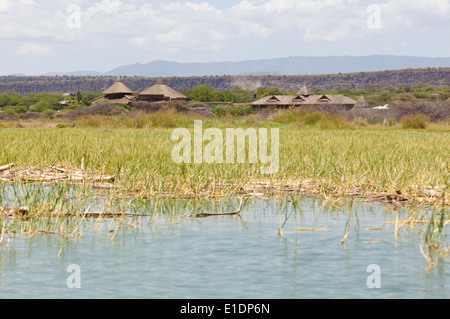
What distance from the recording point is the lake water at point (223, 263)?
14.3ft

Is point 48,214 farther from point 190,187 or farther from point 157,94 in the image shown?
point 157,94

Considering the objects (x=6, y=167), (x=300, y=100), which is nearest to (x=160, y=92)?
(x=300, y=100)

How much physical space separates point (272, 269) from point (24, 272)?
191cm

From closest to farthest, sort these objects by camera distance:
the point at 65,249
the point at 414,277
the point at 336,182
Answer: the point at 414,277 → the point at 65,249 → the point at 336,182

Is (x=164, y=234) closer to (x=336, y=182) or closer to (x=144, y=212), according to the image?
(x=144, y=212)

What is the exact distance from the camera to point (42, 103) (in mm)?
102812

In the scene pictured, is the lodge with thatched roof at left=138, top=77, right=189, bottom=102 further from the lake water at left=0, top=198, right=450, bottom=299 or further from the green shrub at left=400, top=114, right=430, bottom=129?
the lake water at left=0, top=198, right=450, bottom=299

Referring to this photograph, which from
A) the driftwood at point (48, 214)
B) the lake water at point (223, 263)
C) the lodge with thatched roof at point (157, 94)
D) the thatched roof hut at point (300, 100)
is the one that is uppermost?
the lodge with thatched roof at point (157, 94)

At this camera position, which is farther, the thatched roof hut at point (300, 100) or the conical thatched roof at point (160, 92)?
the thatched roof hut at point (300, 100)

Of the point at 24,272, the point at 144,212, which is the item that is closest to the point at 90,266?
the point at 24,272

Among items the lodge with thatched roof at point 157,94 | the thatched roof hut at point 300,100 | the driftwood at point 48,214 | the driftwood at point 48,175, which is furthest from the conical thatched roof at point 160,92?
the driftwood at point 48,214

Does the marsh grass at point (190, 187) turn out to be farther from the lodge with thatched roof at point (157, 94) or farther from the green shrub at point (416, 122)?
the lodge with thatched roof at point (157, 94)

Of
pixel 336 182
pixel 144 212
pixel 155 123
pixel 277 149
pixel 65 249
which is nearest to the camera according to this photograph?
pixel 65 249

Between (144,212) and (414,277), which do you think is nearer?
(414,277)
